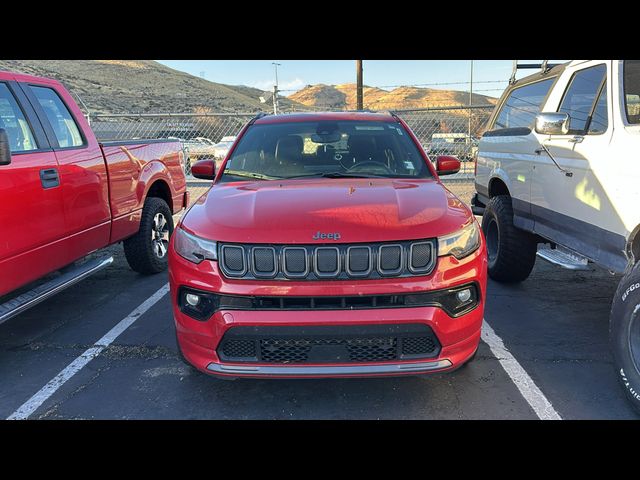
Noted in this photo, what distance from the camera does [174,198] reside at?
6.00m

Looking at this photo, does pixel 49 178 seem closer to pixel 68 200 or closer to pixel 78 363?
pixel 68 200

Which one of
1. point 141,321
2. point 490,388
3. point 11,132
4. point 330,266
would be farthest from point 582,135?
point 11,132

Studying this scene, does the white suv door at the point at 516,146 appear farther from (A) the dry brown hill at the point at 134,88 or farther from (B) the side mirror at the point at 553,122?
Result: (A) the dry brown hill at the point at 134,88

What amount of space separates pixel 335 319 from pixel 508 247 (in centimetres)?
303

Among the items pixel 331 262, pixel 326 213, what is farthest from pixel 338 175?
pixel 331 262

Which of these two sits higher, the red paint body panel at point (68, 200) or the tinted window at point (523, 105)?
the tinted window at point (523, 105)

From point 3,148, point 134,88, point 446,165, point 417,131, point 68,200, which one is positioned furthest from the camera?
point 134,88

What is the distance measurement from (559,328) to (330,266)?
99.8 inches

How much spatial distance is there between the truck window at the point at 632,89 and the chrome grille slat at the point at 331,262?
70.3 inches

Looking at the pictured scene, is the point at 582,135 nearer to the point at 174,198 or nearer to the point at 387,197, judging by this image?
the point at 387,197

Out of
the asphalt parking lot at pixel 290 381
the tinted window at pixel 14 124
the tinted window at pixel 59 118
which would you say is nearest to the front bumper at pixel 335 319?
the asphalt parking lot at pixel 290 381

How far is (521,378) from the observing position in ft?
10.7

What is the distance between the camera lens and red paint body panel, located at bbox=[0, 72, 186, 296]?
3279 millimetres

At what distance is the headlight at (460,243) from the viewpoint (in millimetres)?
2627
